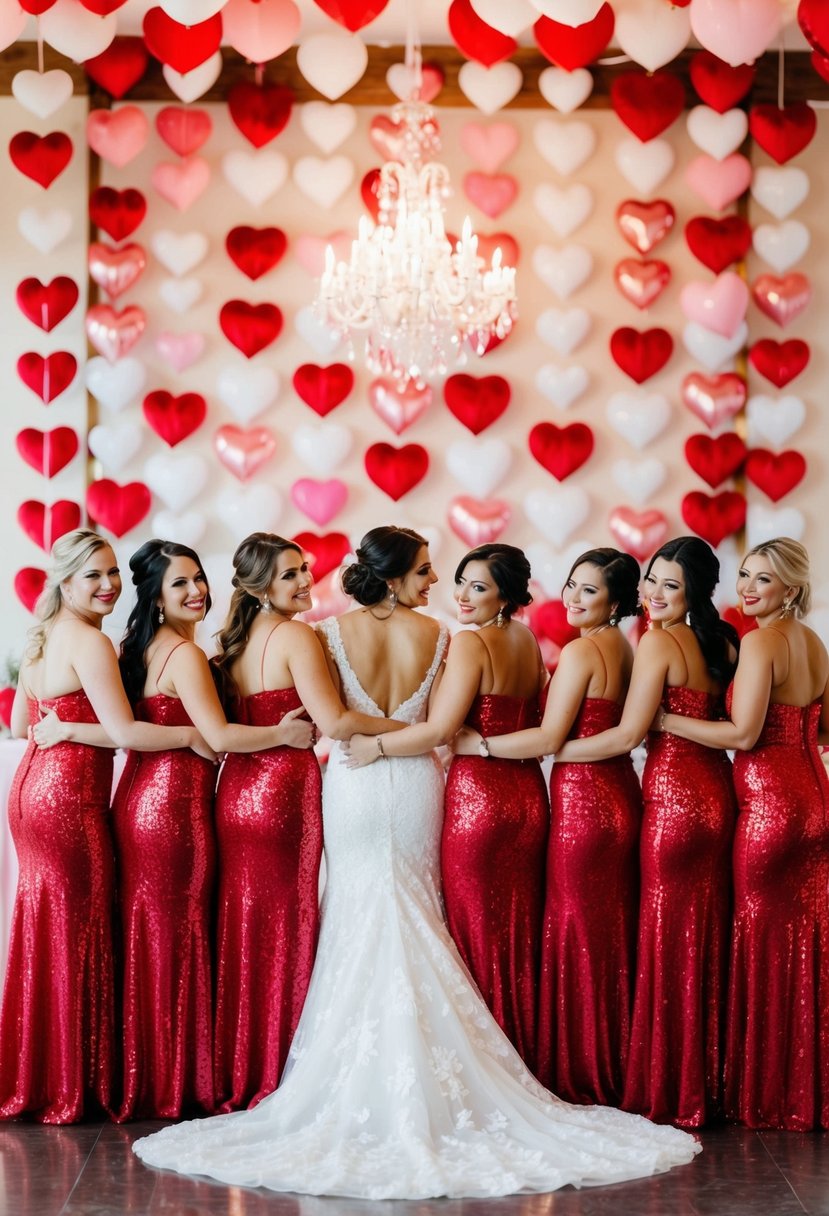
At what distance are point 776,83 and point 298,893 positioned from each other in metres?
4.16

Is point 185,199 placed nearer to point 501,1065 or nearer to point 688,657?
point 688,657

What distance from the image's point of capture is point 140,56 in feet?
19.7

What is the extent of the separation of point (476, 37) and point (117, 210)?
1648 millimetres

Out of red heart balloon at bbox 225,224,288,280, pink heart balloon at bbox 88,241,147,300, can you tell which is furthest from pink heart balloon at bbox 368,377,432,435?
pink heart balloon at bbox 88,241,147,300

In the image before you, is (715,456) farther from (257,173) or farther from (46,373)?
(46,373)

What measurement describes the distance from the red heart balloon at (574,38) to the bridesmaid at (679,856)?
2.52 meters

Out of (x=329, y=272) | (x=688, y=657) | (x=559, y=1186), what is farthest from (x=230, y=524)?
(x=559, y=1186)

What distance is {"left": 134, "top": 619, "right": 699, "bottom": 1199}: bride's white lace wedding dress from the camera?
10.5ft

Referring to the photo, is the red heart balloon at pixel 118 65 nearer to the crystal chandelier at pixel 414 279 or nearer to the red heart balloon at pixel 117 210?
the red heart balloon at pixel 117 210

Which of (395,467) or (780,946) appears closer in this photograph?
(780,946)

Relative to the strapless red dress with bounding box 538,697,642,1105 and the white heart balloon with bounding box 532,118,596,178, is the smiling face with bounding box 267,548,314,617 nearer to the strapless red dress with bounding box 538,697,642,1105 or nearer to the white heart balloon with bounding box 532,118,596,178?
the strapless red dress with bounding box 538,697,642,1105

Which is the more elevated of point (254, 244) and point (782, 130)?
point (782, 130)

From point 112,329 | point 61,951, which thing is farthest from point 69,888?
point 112,329

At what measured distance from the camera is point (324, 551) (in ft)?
20.1
